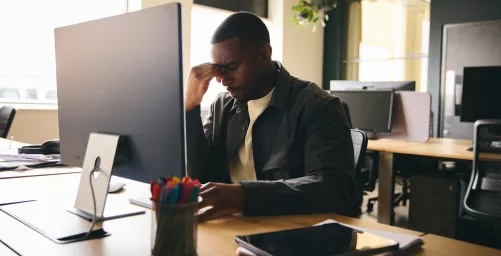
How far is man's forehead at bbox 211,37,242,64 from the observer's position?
141 cm

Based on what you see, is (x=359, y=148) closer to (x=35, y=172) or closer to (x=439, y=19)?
(x=35, y=172)

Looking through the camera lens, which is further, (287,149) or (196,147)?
(196,147)

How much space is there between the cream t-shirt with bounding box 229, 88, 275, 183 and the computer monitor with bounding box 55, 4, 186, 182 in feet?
1.72

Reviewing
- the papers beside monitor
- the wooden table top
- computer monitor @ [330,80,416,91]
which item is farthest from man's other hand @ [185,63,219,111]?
computer monitor @ [330,80,416,91]

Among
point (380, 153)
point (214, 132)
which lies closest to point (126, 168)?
point (214, 132)

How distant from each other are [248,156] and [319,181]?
1.19 feet

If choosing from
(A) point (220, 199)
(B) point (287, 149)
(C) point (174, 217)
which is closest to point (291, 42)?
(B) point (287, 149)

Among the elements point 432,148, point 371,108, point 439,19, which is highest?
point 439,19

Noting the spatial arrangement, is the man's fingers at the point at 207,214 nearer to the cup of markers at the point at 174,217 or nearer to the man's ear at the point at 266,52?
the cup of markers at the point at 174,217

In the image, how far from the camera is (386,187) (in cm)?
313

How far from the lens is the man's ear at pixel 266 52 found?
59.0 inches

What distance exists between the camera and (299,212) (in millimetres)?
1170

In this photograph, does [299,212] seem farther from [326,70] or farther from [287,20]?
[326,70]

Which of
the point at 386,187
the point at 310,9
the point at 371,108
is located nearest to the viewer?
the point at 386,187
